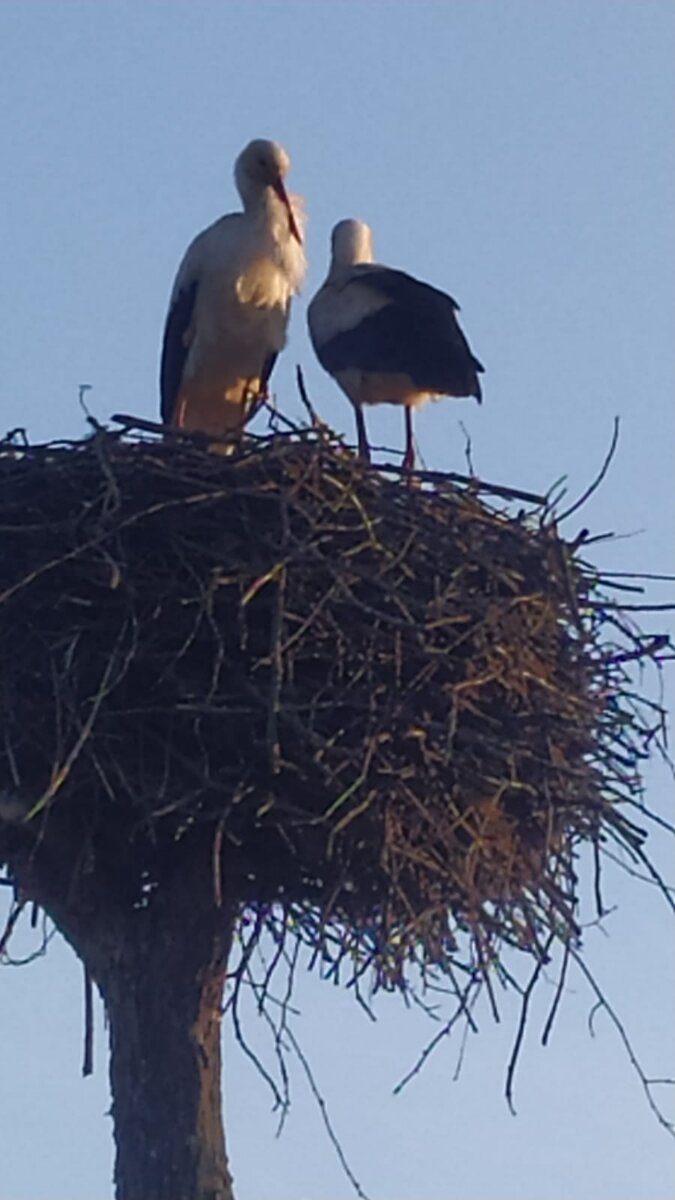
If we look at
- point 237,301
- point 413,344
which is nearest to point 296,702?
point 413,344

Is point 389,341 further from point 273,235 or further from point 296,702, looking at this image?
point 296,702

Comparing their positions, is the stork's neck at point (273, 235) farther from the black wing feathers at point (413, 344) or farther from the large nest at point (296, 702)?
the large nest at point (296, 702)

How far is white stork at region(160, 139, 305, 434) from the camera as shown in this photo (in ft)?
25.0

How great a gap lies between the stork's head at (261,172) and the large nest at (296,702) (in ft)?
8.23

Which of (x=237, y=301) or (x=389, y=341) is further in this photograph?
(x=237, y=301)

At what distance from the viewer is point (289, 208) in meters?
7.79

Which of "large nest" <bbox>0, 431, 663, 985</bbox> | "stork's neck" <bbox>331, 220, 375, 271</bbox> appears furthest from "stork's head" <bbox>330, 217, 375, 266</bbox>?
"large nest" <bbox>0, 431, 663, 985</bbox>

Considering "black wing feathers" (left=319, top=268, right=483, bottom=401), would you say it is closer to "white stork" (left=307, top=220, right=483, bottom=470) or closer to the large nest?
"white stork" (left=307, top=220, right=483, bottom=470)

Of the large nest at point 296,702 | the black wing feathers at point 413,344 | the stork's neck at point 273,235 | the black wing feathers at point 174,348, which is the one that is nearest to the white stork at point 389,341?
the black wing feathers at point 413,344

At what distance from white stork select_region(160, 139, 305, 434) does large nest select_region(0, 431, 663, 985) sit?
226 cm

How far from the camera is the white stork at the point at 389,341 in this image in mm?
7039

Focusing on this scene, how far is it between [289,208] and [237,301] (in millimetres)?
352

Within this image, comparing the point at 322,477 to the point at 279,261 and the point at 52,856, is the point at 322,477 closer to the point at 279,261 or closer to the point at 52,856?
the point at 52,856

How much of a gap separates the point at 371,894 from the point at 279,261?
2.93 meters
